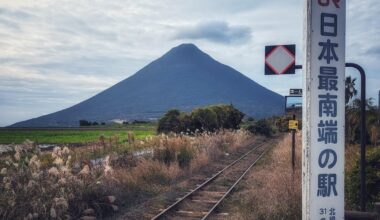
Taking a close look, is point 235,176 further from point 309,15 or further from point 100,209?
point 309,15

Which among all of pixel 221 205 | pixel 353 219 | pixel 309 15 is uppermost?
pixel 309 15

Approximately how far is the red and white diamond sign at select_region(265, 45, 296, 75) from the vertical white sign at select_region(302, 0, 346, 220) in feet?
2.65

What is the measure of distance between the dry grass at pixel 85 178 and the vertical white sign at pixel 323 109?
4641 millimetres

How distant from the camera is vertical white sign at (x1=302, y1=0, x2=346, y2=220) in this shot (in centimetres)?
508

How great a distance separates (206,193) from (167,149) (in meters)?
4.37

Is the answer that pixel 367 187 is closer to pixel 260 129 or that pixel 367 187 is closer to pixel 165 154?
pixel 165 154

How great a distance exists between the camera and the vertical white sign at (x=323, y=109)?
5082 millimetres

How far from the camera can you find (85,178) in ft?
33.0

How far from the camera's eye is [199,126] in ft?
112

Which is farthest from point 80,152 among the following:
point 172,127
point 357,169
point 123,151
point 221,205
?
point 172,127

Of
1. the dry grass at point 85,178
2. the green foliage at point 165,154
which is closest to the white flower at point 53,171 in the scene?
the dry grass at point 85,178

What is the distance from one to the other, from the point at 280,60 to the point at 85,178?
19.3ft

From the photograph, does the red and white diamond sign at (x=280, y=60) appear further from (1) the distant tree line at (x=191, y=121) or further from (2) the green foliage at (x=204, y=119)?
(2) the green foliage at (x=204, y=119)

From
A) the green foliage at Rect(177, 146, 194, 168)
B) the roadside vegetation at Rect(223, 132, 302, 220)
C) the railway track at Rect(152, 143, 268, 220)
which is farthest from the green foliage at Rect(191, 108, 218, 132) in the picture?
the roadside vegetation at Rect(223, 132, 302, 220)
